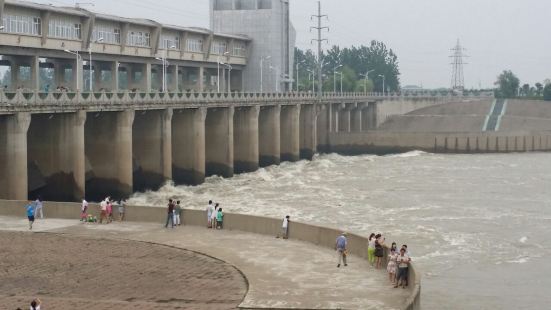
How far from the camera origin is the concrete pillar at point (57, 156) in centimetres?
5722

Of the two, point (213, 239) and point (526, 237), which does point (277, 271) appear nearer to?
point (213, 239)

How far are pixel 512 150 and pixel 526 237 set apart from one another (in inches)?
3057

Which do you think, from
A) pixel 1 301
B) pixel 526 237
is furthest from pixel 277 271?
pixel 526 237

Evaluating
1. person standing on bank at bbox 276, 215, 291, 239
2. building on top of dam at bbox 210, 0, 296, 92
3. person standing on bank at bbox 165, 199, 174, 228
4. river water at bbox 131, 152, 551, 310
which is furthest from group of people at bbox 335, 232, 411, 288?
building on top of dam at bbox 210, 0, 296, 92

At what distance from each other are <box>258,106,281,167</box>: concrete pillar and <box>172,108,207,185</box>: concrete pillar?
66.1 feet

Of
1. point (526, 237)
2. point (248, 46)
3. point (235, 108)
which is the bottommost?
point (526, 237)

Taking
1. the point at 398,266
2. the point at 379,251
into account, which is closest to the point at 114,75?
the point at 379,251

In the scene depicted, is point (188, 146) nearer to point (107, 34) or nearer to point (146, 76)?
point (107, 34)

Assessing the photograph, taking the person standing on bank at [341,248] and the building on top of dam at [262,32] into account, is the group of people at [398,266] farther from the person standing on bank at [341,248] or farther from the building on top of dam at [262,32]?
the building on top of dam at [262,32]

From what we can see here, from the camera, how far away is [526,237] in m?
47.4

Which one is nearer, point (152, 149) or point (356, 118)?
point (152, 149)

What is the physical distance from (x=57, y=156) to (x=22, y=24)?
24.9 meters

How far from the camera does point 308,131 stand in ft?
372

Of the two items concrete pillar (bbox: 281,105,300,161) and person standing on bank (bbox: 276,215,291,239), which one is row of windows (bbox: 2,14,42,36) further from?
person standing on bank (bbox: 276,215,291,239)
